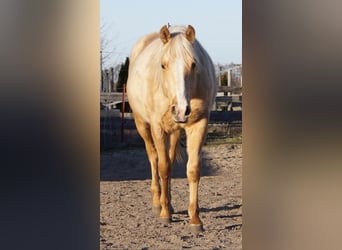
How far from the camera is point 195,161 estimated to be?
215 centimetres

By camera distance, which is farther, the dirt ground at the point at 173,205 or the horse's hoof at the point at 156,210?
the horse's hoof at the point at 156,210

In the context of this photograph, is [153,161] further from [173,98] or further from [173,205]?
[173,98]

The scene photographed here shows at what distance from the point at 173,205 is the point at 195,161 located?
1.89ft

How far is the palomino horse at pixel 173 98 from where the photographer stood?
6.70 feet

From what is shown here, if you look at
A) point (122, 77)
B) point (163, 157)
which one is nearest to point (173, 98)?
point (163, 157)
